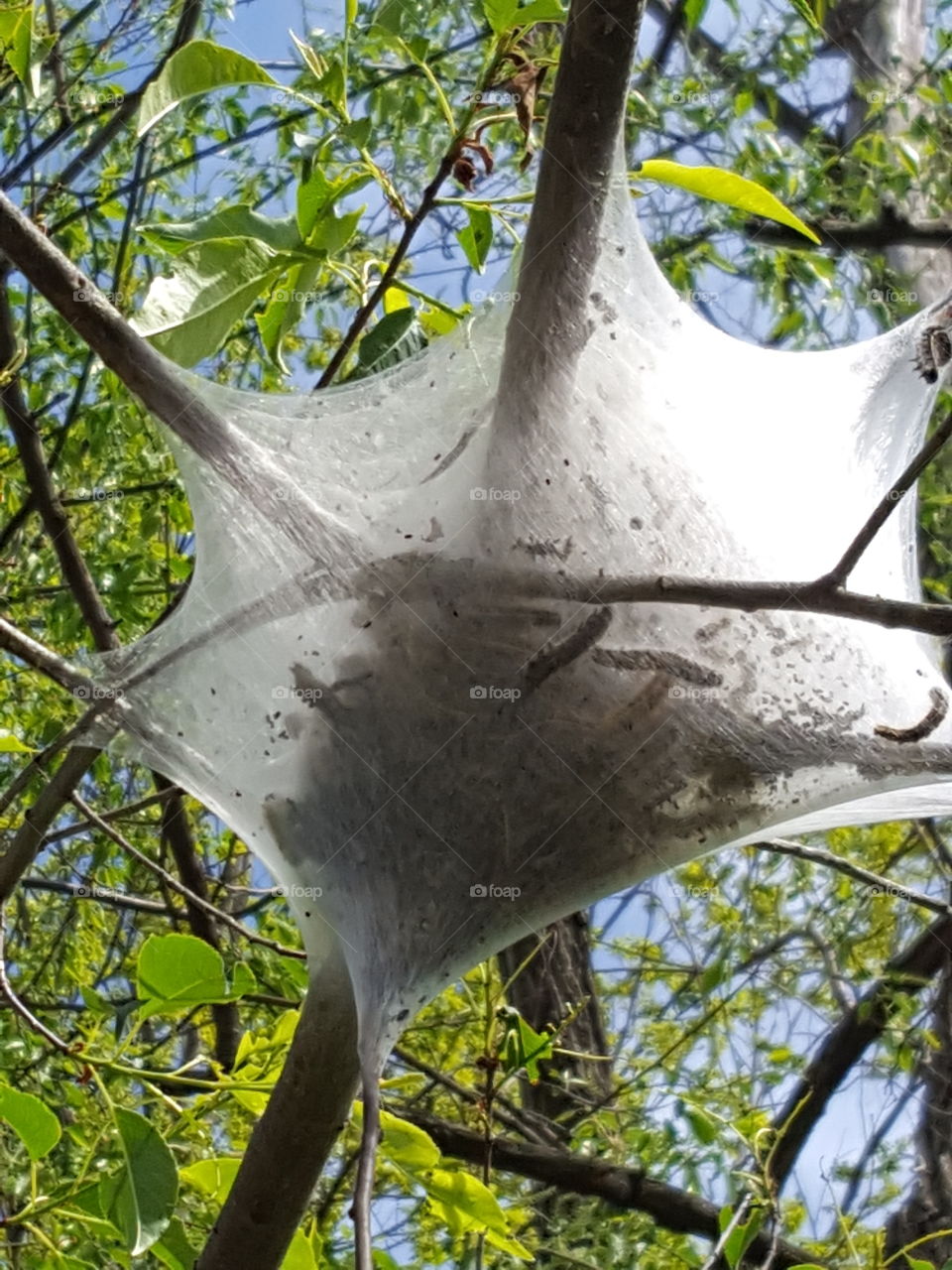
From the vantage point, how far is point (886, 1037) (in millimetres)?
4168

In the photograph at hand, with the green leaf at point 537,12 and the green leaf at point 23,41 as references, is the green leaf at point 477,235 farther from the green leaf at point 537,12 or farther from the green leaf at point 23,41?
the green leaf at point 23,41

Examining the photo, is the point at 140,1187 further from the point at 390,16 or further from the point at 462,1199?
the point at 390,16

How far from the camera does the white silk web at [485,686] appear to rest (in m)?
1.77

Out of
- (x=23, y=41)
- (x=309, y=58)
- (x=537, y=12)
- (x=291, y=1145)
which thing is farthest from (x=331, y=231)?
(x=291, y=1145)

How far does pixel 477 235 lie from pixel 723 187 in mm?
371

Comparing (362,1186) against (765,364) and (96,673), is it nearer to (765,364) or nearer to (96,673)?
(96,673)

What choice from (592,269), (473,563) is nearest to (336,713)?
(473,563)

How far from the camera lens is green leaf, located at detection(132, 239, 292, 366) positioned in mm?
1637

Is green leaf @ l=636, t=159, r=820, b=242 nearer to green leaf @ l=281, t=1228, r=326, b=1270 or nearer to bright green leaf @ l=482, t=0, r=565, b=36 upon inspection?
bright green leaf @ l=482, t=0, r=565, b=36

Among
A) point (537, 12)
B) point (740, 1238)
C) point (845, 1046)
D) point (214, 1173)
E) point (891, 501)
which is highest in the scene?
point (845, 1046)

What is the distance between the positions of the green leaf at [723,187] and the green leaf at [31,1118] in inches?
58.0

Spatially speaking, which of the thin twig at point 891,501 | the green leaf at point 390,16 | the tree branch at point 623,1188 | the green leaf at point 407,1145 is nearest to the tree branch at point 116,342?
the green leaf at point 390,16

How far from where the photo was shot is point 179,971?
1567 mm

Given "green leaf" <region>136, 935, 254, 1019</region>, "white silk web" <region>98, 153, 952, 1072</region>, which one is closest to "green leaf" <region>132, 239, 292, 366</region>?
"white silk web" <region>98, 153, 952, 1072</region>
